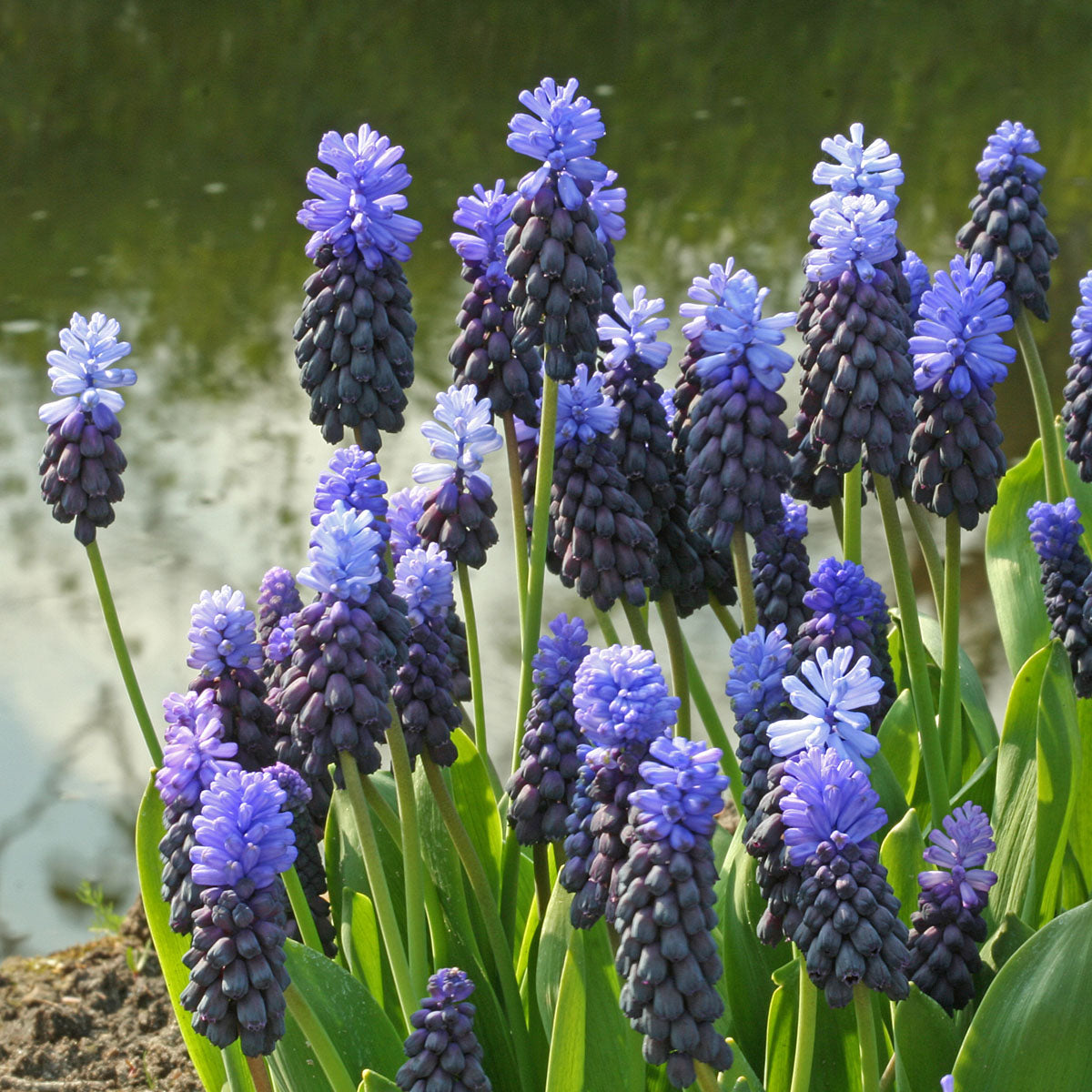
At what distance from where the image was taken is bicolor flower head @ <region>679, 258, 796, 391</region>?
217cm

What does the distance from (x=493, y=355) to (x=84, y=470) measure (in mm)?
687

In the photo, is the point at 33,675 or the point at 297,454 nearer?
the point at 33,675

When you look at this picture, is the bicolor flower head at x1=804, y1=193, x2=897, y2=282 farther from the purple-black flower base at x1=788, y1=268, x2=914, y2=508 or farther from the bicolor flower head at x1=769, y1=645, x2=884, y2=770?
the bicolor flower head at x1=769, y1=645, x2=884, y2=770

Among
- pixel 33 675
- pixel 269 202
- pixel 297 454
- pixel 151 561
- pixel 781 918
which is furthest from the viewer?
pixel 269 202

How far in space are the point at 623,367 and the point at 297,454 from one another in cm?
445

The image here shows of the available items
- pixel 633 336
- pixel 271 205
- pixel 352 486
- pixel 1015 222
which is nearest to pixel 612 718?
pixel 352 486

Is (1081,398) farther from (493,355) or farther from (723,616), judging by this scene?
(493,355)

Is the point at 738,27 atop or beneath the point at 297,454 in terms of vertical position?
atop

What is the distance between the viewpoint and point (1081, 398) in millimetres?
2656

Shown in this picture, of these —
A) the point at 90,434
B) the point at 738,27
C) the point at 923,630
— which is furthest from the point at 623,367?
the point at 738,27

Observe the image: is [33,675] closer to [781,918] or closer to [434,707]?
[434,707]

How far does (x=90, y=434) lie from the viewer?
2.40 meters

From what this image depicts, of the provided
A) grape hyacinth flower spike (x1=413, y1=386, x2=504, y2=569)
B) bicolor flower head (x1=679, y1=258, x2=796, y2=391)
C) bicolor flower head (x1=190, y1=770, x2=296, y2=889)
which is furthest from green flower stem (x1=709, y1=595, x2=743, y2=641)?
bicolor flower head (x1=190, y1=770, x2=296, y2=889)

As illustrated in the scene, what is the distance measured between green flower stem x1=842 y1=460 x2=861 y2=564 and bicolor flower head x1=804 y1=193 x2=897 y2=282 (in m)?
0.30
